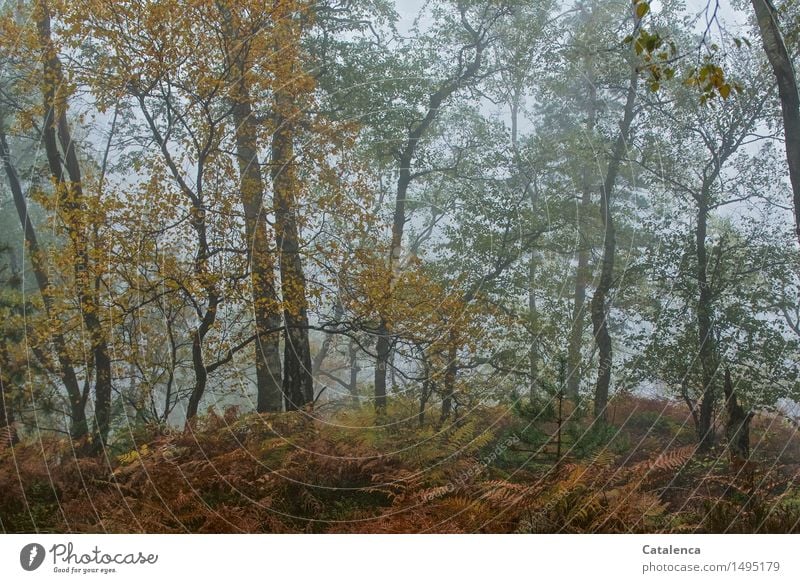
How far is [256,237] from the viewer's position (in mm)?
4211

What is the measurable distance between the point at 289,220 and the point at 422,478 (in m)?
1.74

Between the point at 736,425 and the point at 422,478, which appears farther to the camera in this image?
the point at 736,425

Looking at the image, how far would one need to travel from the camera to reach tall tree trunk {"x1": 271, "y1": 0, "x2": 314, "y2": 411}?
416cm

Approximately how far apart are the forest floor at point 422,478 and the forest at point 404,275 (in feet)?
0.06

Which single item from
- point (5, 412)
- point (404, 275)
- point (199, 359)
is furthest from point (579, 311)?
point (5, 412)

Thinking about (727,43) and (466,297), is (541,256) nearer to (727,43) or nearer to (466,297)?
(466,297)

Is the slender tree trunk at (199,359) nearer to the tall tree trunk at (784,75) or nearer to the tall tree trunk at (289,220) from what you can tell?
the tall tree trunk at (289,220)

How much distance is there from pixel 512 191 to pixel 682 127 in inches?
47.8

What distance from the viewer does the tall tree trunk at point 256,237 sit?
4.17 metres

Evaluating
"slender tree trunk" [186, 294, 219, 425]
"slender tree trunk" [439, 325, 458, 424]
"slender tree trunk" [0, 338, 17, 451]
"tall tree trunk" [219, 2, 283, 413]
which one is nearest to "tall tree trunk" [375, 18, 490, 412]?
"slender tree trunk" [439, 325, 458, 424]

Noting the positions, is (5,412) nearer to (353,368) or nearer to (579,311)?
(353,368)

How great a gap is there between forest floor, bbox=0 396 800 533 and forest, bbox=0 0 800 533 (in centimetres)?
2

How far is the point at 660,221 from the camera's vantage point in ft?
13.9
